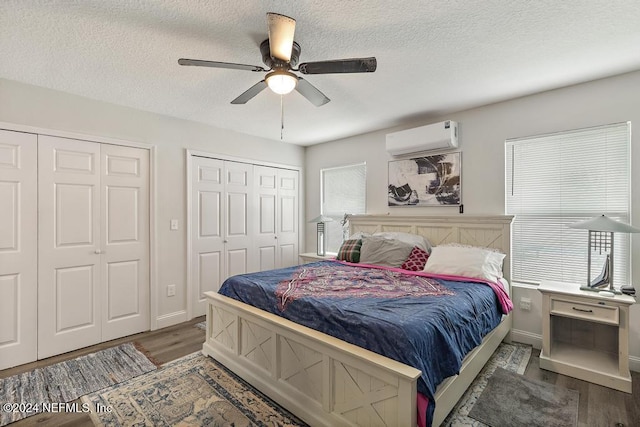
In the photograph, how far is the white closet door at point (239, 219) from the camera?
4141 millimetres

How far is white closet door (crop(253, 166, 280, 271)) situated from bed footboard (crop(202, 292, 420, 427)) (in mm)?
1903

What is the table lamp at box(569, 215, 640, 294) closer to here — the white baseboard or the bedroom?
the bedroom

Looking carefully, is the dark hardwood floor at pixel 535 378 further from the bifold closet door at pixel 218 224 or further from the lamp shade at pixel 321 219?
the lamp shade at pixel 321 219

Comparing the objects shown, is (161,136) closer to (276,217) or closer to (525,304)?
(276,217)

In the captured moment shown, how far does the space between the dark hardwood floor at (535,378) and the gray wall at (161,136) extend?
18.5 inches

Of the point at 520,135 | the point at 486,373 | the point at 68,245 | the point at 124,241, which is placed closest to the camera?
the point at 486,373

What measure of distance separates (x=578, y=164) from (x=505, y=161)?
0.59 metres

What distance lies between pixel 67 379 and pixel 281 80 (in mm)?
2836

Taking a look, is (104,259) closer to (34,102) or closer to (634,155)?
(34,102)

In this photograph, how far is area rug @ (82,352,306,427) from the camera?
1882 millimetres

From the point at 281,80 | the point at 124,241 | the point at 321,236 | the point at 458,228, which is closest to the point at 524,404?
the point at 458,228

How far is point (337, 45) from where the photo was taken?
210 centimetres

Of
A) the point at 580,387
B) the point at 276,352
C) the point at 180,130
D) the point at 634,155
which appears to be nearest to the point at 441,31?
the point at 634,155

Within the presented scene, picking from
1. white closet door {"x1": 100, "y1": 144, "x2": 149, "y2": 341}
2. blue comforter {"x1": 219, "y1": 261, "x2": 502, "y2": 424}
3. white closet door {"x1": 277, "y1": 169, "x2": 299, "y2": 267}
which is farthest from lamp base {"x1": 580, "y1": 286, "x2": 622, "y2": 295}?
white closet door {"x1": 100, "y1": 144, "x2": 149, "y2": 341}
